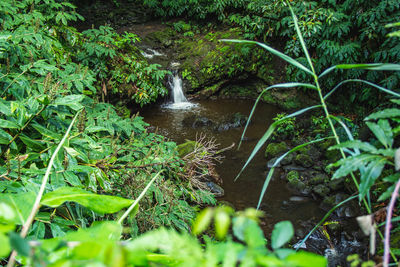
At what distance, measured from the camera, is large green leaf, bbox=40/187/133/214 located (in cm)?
82

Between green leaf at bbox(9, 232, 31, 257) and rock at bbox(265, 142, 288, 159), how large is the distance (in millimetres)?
4858

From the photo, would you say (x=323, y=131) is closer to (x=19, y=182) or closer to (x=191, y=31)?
(x=19, y=182)

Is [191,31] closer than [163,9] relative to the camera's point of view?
Yes

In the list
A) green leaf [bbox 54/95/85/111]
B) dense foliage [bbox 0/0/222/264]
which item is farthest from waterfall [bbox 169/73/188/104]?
green leaf [bbox 54/95/85/111]

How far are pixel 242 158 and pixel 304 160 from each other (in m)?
1.13

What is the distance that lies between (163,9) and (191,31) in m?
1.91

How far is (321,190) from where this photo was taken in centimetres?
391

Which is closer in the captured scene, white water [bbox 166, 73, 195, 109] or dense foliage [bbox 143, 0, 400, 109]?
dense foliage [bbox 143, 0, 400, 109]

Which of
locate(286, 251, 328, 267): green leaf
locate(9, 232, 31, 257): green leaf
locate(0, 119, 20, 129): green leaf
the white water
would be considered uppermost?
locate(9, 232, 31, 257): green leaf

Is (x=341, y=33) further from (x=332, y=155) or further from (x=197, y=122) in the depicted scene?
(x=197, y=122)

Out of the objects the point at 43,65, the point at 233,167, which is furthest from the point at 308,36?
the point at 43,65

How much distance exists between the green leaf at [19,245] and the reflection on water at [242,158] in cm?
347

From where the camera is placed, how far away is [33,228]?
41.8 inches

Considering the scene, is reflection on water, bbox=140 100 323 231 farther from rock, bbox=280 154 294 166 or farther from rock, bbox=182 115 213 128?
rock, bbox=280 154 294 166
